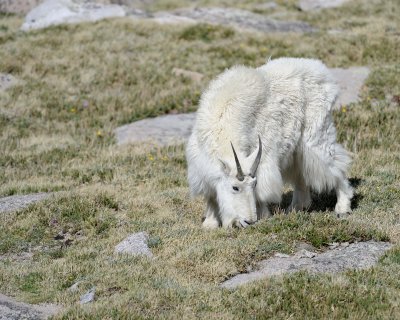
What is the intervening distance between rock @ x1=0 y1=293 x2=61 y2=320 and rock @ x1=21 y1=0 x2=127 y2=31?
17454 millimetres

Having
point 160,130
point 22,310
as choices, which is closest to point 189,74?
point 160,130

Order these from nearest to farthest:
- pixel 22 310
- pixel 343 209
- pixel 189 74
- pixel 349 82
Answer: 1. pixel 22 310
2. pixel 343 209
3. pixel 349 82
4. pixel 189 74

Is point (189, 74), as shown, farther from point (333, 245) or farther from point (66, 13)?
point (333, 245)

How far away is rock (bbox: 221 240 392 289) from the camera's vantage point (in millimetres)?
7734

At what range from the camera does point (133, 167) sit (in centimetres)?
1340

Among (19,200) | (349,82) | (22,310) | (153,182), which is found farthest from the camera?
(349,82)

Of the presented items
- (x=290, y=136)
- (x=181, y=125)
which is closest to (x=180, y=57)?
(x=181, y=125)

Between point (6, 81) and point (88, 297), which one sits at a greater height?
point (88, 297)

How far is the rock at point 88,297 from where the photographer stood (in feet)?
24.0

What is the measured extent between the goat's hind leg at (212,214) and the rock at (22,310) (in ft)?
9.32

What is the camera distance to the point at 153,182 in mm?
12258

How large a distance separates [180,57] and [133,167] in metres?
7.64

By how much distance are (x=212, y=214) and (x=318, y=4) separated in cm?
2300

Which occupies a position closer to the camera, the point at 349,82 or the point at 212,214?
the point at 212,214
